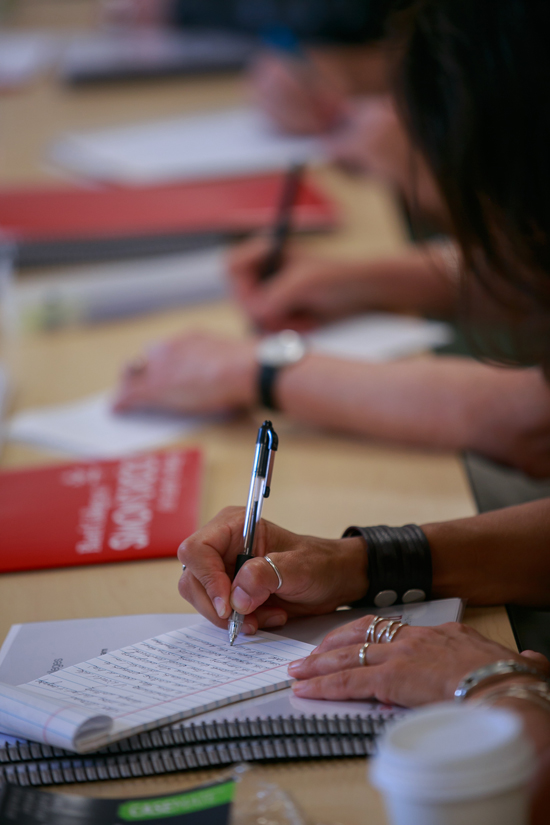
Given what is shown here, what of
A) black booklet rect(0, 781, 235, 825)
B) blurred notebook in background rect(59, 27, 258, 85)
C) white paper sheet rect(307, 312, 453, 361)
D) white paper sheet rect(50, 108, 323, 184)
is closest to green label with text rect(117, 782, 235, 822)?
black booklet rect(0, 781, 235, 825)

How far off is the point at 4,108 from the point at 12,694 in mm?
2416

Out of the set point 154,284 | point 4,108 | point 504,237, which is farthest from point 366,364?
point 4,108

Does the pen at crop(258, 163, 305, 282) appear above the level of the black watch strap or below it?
above

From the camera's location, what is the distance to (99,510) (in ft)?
3.12

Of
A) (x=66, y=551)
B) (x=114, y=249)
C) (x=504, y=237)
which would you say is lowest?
(x=66, y=551)

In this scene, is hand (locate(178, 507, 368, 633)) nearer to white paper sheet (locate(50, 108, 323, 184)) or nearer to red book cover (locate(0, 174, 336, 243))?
red book cover (locate(0, 174, 336, 243))

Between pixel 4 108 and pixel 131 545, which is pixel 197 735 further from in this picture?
pixel 4 108

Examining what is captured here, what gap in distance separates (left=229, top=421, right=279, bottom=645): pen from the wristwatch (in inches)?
16.9

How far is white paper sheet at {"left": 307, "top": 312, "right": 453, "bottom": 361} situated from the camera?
1.31m

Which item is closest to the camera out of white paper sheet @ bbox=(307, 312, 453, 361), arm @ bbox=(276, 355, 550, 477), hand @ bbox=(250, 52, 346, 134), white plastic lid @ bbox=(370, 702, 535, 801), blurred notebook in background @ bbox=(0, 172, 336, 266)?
white plastic lid @ bbox=(370, 702, 535, 801)

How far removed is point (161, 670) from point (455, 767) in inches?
13.4

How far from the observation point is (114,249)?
160 cm

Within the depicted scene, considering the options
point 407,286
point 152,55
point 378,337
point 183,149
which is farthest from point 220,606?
point 152,55

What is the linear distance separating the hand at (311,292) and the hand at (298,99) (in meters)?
0.89
